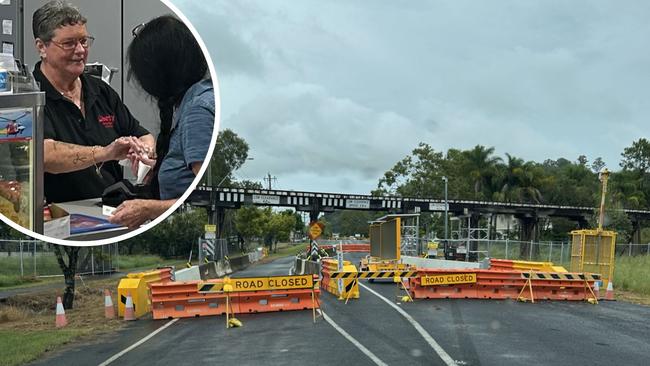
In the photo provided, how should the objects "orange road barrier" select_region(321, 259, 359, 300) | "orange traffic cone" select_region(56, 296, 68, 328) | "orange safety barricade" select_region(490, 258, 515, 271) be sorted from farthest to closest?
"orange safety barricade" select_region(490, 258, 515, 271) → "orange road barrier" select_region(321, 259, 359, 300) → "orange traffic cone" select_region(56, 296, 68, 328)

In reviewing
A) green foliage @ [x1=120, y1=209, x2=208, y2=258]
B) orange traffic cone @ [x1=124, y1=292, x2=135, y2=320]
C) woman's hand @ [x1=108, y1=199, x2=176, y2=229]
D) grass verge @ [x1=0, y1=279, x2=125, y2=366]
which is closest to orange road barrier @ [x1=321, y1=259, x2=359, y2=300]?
orange traffic cone @ [x1=124, y1=292, x2=135, y2=320]

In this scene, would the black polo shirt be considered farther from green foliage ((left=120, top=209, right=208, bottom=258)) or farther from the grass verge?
green foliage ((left=120, top=209, right=208, bottom=258))

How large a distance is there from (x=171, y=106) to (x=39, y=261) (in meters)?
34.4

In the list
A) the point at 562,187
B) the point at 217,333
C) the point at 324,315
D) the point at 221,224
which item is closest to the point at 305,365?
the point at 217,333

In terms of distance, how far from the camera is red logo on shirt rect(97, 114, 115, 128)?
275cm

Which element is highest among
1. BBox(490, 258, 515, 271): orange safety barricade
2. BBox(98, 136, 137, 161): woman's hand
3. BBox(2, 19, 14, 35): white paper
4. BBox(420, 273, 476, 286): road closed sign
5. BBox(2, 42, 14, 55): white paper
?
BBox(2, 19, 14, 35): white paper

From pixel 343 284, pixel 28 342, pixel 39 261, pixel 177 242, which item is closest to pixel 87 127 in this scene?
pixel 28 342

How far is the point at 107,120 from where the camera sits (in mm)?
2760

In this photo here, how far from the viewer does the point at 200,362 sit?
9.16 m

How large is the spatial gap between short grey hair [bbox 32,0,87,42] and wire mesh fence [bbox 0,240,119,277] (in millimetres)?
29206

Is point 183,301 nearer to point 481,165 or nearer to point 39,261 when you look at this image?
point 39,261

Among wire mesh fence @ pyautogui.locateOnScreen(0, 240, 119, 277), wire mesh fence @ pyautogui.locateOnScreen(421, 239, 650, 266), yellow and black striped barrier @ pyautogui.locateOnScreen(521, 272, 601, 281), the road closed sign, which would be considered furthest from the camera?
wire mesh fence @ pyautogui.locateOnScreen(421, 239, 650, 266)

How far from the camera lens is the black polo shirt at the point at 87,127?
263cm

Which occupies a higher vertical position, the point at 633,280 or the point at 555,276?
the point at 555,276
